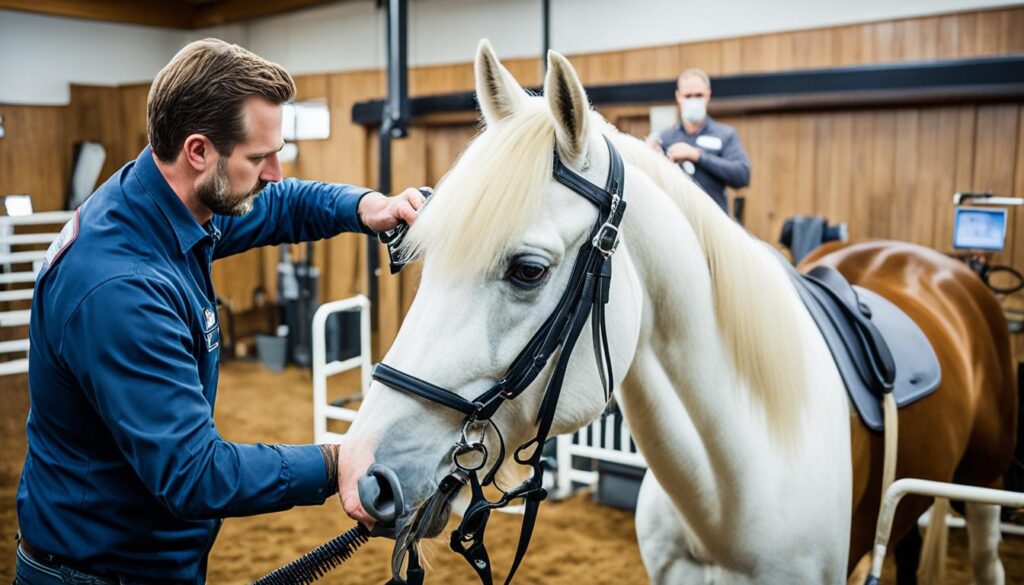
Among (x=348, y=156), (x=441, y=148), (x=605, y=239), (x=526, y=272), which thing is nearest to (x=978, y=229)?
(x=605, y=239)

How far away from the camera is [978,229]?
14.0ft

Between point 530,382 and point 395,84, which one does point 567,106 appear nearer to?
point 530,382

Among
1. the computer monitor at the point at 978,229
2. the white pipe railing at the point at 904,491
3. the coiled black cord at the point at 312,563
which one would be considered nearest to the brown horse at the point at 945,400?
the white pipe railing at the point at 904,491

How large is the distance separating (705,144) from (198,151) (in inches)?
125

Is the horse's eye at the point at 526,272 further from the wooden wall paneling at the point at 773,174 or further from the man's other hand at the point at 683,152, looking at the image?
the wooden wall paneling at the point at 773,174

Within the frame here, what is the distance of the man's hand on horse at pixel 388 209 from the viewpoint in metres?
1.42

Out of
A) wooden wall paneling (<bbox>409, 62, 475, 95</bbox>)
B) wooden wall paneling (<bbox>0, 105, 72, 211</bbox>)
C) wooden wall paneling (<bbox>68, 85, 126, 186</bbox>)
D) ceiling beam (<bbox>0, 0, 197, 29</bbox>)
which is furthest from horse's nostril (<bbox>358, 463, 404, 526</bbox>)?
wooden wall paneling (<bbox>68, 85, 126, 186</bbox>)

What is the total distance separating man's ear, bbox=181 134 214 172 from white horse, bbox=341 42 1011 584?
1.24ft

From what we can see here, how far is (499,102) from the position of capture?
1.25 meters

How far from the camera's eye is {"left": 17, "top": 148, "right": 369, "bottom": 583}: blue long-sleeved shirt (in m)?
1.06

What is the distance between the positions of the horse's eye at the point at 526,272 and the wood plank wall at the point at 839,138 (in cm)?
282

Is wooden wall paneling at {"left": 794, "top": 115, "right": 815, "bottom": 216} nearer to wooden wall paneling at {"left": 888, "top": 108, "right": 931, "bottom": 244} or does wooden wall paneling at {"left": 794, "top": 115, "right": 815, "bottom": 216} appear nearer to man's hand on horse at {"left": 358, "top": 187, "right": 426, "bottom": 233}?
wooden wall paneling at {"left": 888, "top": 108, "right": 931, "bottom": 244}

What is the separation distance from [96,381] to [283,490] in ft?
0.99

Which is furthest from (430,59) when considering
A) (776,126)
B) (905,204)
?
(905,204)
